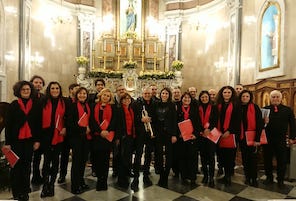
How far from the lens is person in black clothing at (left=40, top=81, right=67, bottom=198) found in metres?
3.53

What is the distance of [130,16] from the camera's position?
12688mm

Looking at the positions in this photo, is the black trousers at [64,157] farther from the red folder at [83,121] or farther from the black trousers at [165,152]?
the black trousers at [165,152]

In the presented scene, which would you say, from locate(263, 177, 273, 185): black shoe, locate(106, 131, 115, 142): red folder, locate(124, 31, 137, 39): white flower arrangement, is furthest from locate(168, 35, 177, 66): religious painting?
locate(106, 131, 115, 142): red folder

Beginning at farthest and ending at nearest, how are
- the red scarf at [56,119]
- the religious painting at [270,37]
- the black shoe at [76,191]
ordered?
the religious painting at [270,37], the black shoe at [76,191], the red scarf at [56,119]

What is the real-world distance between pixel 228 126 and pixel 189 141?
705 millimetres

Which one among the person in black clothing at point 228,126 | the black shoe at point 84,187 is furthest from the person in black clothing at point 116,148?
the person in black clothing at point 228,126

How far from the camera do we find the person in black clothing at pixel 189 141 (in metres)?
4.14

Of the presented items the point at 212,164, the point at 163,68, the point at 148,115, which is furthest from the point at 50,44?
the point at 212,164

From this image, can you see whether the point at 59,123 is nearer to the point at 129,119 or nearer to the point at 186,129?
the point at 129,119

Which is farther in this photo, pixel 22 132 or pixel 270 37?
pixel 270 37

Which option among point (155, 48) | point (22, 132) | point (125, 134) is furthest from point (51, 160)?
point (155, 48)

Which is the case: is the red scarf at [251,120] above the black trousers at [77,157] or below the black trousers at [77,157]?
above

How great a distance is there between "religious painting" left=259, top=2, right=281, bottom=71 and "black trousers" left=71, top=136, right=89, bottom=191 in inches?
219

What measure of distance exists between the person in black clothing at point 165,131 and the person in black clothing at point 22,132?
6.07 ft
